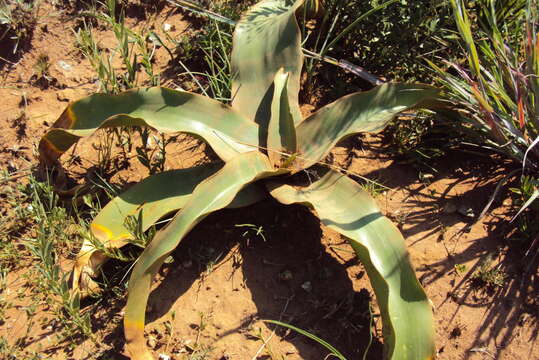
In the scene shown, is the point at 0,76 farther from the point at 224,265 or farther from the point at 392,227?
the point at 392,227

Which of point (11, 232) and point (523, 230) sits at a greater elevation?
point (523, 230)

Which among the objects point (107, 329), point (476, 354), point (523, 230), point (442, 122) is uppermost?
point (442, 122)

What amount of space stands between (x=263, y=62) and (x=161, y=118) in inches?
19.8

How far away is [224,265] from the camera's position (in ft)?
6.61

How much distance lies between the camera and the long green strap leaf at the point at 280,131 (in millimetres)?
1992

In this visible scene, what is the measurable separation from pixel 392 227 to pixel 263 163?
1.70 feet

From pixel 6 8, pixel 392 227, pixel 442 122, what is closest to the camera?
pixel 392 227

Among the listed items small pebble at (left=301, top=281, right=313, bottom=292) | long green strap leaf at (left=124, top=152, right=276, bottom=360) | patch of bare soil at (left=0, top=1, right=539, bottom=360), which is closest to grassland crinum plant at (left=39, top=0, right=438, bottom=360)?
long green strap leaf at (left=124, top=152, right=276, bottom=360)

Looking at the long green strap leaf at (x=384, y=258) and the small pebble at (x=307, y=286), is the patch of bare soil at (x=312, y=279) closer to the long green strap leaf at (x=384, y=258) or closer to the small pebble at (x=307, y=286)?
the small pebble at (x=307, y=286)

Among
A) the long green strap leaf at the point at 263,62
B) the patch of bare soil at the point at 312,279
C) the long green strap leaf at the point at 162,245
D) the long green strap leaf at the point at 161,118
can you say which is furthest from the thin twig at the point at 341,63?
the long green strap leaf at the point at 162,245

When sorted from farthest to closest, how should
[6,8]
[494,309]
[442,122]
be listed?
1. [6,8]
2. [442,122]
3. [494,309]

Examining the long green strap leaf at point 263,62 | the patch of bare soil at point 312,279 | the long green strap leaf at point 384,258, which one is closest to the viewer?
the long green strap leaf at point 384,258

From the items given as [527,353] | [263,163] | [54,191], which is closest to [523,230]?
[527,353]

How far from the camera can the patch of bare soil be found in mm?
1830
